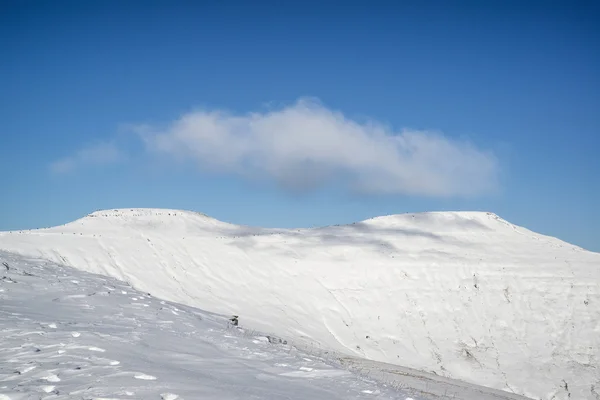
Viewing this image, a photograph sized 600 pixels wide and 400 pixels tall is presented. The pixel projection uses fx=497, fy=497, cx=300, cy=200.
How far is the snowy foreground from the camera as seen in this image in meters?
5.62

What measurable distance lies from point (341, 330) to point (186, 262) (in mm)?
11347

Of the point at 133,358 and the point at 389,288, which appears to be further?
the point at 389,288

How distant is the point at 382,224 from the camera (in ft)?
158

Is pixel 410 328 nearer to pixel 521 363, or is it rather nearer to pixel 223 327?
pixel 521 363

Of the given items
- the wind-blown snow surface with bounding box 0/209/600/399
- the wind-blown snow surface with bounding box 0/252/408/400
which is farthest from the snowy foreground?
the wind-blown snow surface with bounding box 0/209/600/399

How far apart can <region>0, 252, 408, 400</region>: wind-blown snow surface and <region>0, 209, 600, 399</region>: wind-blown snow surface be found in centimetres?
1529

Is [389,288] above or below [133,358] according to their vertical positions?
above

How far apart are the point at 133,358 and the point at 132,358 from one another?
0.02m

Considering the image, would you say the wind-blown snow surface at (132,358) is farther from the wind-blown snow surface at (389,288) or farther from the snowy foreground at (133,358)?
the wind-blown snow surface at (389,288)

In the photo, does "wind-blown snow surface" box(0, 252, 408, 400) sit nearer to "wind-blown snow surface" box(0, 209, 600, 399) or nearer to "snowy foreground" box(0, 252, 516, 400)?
"snowy foreground" box(0, 252, 516, 400)

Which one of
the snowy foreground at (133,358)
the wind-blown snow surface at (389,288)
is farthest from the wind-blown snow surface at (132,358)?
the wind-blown snow surface at (389,288)

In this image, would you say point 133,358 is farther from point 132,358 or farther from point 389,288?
point 389,288

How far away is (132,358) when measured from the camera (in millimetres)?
6973

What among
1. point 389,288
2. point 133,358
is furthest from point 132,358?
point 389,288
